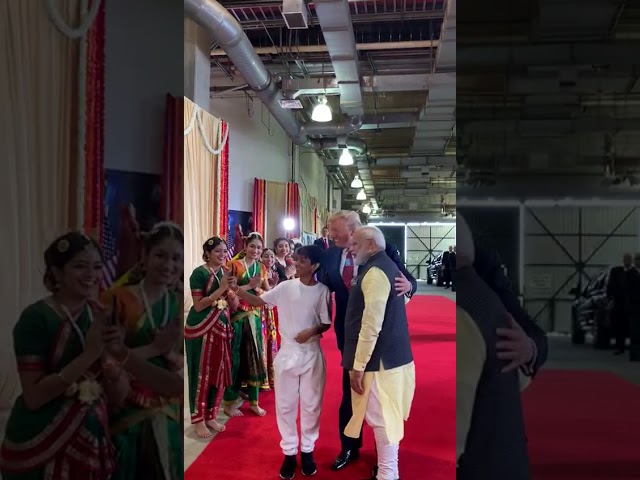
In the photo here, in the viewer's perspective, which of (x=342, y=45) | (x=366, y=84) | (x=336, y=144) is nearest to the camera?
(x=342, y=45)

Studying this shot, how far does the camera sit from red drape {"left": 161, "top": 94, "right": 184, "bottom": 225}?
0.72m

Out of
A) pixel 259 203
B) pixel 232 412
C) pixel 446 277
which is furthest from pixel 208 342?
pixel 446 277

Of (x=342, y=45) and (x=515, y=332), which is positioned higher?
(x=342, y=45)

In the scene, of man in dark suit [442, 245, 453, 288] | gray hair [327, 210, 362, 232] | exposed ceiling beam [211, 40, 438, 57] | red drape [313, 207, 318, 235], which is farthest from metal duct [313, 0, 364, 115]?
man in dark suit [442, 245, 453, 288]

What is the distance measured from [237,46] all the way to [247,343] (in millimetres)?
2167

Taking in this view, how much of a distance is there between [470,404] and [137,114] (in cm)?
70

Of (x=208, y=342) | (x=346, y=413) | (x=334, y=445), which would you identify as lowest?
(x=334, y=445)

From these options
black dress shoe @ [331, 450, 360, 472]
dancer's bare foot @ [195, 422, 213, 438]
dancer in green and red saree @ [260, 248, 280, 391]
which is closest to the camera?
black dress shoe @ [331, 450, 360, 472]

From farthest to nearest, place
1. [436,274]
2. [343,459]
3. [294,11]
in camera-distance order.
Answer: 1. [436,274]
2. [294,11]
3. [343,459]

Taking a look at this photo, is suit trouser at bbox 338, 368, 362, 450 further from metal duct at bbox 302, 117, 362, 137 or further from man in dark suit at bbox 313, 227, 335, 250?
metal duct at bbox 302, 117, 362, 137

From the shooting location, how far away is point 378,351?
1.94 m

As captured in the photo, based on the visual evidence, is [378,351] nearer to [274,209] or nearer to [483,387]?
[483,387]

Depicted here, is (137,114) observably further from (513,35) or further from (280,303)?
(280,303)

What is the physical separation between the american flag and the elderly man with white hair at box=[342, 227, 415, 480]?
1326 mm
